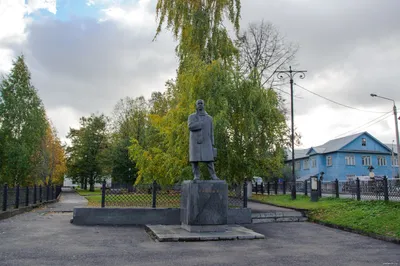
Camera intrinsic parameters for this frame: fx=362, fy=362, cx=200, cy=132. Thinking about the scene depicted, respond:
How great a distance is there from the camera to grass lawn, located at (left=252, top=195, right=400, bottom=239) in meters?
9.98

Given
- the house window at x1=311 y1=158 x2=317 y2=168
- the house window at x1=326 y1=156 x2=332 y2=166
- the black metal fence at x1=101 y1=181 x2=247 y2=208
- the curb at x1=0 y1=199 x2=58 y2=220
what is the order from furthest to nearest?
the house window at x1=311 y1=158 x2=317 y2=168, the house window at x1=326 y1=156 x2=332 y2=166, the curb at x1=0 y1=199 x2=58 y2=220, the black metal fence at x1=101 y1=181 x2=247 y2=208

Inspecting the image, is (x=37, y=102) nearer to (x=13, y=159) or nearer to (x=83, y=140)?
(x=13, y=159)

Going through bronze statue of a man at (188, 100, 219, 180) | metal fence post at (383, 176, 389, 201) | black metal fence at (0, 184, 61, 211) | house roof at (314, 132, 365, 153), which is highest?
house roof at (314, 132, 365, 153)

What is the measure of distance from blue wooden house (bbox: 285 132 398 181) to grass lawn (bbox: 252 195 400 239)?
34.7m

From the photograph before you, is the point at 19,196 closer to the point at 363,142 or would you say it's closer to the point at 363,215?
the point at 363,215

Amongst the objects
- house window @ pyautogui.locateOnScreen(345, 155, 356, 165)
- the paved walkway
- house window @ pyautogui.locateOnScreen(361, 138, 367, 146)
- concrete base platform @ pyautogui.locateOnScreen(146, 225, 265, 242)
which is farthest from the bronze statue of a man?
house window @ pyautogui.locateOnScreen(361, 138, 367, 146)

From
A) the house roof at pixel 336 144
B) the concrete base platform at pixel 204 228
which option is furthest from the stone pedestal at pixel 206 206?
the house roof at pixel 336 144

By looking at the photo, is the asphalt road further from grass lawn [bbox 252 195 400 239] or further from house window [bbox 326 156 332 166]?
house window [bbox 326 156 332 166]

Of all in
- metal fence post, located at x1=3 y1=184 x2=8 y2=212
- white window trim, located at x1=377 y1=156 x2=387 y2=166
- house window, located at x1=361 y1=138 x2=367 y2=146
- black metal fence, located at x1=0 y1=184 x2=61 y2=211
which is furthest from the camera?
white window trim, located at x1=377 y1=156 x2=387 y2=166

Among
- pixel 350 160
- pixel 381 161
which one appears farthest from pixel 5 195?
pixel 381 161

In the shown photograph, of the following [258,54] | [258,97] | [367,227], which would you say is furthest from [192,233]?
[258,54]

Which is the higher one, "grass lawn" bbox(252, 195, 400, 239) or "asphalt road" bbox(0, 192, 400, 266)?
"grass lawn" bbox(252, 195, 400, 239)

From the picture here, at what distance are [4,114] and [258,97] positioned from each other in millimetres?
25341

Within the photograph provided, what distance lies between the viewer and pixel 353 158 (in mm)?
48219
